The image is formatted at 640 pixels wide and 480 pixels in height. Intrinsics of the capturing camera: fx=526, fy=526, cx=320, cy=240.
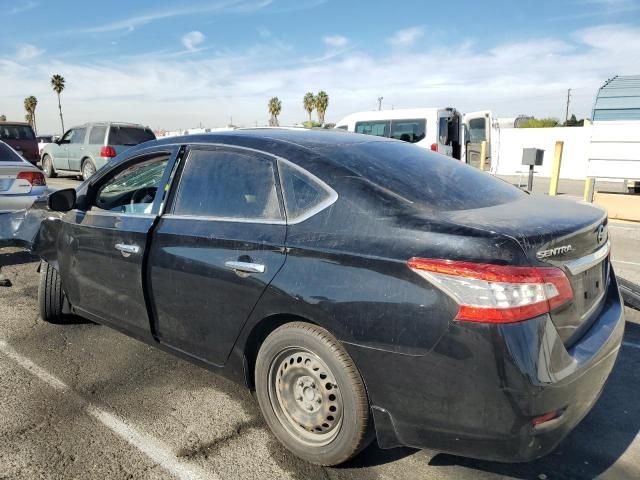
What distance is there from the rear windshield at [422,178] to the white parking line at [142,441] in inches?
63.7

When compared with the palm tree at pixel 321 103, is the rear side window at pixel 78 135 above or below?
below

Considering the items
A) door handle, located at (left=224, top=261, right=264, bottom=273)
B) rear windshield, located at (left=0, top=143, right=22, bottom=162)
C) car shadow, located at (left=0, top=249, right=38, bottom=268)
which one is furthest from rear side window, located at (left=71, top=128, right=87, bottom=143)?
door handle, located at (left=224, top=261, right=264, bottom=273)

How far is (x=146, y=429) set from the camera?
2.90 metres

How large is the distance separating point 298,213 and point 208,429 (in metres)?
1.33

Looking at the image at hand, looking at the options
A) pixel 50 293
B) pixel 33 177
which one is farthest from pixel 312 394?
pixel 33 177

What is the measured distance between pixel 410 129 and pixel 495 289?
12428mm

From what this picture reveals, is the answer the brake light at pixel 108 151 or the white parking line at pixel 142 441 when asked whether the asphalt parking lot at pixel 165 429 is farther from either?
the brake light at pixel 108 151

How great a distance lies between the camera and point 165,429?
114 inches

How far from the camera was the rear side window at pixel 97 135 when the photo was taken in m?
14.8

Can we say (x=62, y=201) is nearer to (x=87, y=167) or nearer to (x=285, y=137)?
(x=285, y=137)

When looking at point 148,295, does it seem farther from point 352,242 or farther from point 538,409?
point 538,409

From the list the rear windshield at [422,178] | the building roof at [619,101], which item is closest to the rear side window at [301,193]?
the rear windshield at [422,178]

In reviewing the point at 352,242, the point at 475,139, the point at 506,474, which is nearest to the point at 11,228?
the point at 352,242

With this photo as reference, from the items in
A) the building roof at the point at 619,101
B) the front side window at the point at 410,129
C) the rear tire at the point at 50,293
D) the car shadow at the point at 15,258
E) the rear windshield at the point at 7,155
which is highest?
the building roof at the point at 619,101
